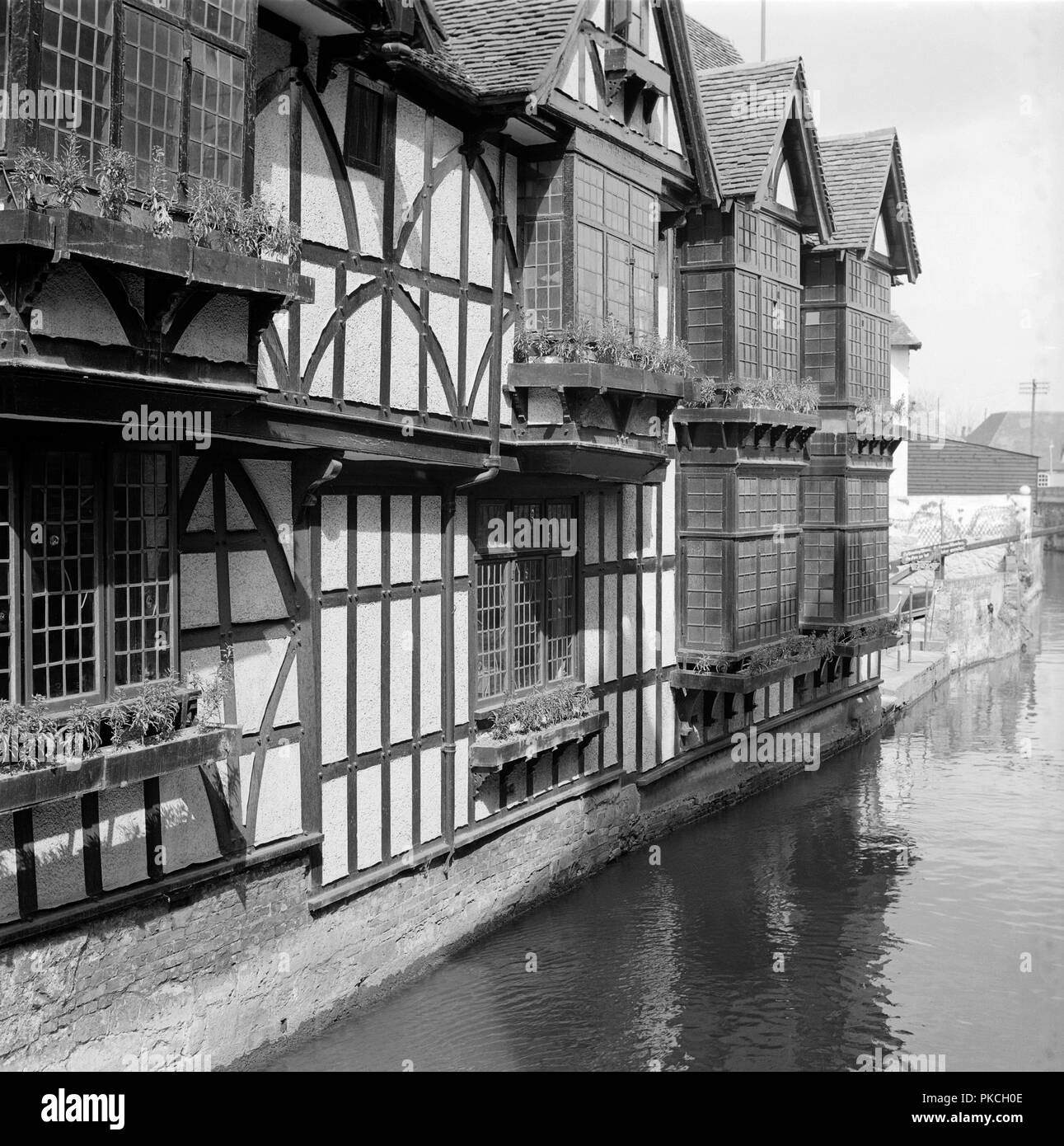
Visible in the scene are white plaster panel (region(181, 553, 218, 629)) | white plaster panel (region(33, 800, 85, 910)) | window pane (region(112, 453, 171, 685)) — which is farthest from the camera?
white plaster panel (region(181, 553, 218, 629))

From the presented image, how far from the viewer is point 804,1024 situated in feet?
43.6

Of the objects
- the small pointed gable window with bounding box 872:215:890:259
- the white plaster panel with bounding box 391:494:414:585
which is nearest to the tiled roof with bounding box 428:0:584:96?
the white plaster panel with bounding box 391:494:414:585

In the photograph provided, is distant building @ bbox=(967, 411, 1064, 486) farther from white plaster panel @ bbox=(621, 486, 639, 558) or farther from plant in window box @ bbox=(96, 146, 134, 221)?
plant in window box @ bbox=(96, 146, 134, 221)

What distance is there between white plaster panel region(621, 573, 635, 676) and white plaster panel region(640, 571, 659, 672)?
374mm

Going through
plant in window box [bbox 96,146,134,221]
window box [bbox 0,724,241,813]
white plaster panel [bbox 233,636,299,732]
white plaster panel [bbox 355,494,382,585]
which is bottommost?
window box [bbox 0,724,241,813]

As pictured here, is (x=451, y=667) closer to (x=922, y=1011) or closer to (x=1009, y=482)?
(x=922, y=1011)

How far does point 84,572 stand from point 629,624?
1013cm

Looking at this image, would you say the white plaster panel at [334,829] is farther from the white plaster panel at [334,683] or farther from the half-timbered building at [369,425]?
the white plaster panel at [334,683]

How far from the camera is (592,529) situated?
17469mm

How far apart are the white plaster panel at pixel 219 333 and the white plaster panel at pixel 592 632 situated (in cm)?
802

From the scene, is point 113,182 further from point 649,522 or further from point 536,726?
point 649,522

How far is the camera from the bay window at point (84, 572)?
29.8 ft

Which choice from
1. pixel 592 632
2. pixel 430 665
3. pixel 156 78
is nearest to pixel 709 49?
pixel 592 632

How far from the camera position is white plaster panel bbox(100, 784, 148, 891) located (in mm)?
10070
